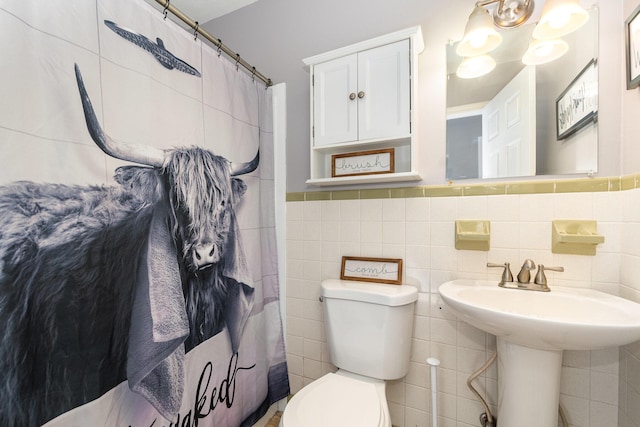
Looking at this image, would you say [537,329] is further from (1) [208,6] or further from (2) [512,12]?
(1) [208,6]

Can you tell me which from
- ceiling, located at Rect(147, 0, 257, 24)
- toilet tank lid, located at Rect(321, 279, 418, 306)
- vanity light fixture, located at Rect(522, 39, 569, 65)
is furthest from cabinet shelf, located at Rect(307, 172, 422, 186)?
ceiling, located at Rect(147, 0, 257, 24)

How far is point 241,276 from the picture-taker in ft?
4.22

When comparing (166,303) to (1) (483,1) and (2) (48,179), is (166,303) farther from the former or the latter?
(1) (483,1)

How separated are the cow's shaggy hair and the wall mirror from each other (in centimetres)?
118

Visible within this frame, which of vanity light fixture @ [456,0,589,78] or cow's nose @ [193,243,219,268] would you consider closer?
vanity light fixture @ [456,0,589,78]

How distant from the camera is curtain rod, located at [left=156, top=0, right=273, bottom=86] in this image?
3.05 feet

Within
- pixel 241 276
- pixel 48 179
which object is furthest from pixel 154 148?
pixel 241 276

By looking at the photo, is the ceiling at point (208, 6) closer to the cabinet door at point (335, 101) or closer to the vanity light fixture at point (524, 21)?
the cabinet door at point (335, 101)

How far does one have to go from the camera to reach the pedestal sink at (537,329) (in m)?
0.72

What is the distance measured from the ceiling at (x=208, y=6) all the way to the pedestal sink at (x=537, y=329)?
6.44ft

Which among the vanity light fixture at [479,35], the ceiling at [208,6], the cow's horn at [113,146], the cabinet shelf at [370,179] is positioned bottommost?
the cabinet shelf at [370,179]

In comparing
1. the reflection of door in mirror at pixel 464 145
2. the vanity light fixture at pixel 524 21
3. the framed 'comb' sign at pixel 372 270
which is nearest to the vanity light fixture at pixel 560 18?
the vanity light fixture at pixel 524 21

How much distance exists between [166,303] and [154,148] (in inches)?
21.0

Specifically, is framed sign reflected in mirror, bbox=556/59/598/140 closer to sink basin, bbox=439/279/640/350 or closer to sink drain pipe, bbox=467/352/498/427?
sink basin, bbox=439/279/640/350
